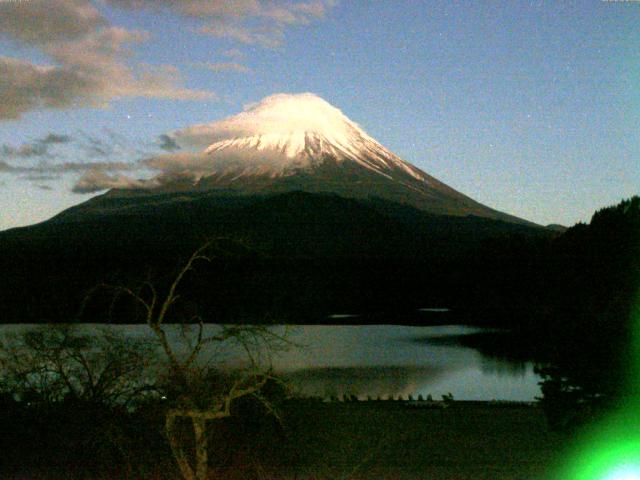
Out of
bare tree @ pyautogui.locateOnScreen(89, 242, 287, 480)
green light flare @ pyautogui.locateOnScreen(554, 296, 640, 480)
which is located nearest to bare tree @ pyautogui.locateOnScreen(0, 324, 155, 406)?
bare tree @ pyautogui.locateOnScreen(89, 242, 287, 480)

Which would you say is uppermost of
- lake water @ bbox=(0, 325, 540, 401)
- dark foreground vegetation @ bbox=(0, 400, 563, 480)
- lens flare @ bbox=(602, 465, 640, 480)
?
lens flare @ bbox=(602, 465, 640, 480)

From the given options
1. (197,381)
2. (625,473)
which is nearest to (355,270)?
(625,473)

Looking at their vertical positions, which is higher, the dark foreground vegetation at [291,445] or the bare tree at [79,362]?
the bare tree at [79,362]

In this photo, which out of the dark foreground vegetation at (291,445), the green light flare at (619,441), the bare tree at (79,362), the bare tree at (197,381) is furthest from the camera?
the dark foreground vegetation at (291,445)

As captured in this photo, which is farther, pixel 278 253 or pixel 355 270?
pixel 355 270

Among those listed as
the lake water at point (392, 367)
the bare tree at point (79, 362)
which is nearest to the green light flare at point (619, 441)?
the bare tree at point (79, 362)

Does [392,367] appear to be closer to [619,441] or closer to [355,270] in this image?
[619,441]

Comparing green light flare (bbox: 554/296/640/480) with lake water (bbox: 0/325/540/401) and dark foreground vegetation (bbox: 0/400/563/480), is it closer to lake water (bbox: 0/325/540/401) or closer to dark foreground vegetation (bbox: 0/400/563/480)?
dark foreground vegetation (bbox: 0/400/563/480)

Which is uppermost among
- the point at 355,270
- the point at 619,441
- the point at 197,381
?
the point at 197,381

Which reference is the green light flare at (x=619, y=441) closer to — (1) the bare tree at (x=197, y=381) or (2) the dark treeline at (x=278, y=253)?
(1) the bare tree at (x=197, y=381)
